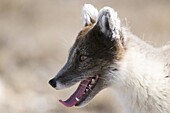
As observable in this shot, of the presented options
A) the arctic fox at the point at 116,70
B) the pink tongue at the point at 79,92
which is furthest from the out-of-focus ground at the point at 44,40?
the arctic fox at the point at 116,70

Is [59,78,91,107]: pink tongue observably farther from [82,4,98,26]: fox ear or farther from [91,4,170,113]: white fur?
[82,4,98,26]: fox ear

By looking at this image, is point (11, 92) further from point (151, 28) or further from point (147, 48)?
point (147, 48)

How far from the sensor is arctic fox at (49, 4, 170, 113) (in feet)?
28.0

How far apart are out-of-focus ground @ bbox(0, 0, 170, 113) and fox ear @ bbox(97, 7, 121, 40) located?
5.33 m

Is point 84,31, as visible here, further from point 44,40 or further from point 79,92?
point 44,40

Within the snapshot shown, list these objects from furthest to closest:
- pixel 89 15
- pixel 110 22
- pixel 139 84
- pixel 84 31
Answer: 1. pixel 89 15
2. pixel 84 31
3. pixel 139 84
4. pixel 110 22

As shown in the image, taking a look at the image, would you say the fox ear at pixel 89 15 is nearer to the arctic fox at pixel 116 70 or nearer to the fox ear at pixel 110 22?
the arctic fox at pixel 116 70

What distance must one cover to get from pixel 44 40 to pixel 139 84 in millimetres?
9837

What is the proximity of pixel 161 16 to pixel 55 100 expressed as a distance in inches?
178

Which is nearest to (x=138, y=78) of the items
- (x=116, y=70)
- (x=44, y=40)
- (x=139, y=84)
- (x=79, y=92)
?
(x=139, y=84)

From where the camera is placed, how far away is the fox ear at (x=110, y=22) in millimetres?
8430

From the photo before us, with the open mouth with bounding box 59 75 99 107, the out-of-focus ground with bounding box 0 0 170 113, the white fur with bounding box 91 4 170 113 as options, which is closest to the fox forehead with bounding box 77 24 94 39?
the white fur with bounding box 91 4 170 113

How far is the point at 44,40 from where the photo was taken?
18.2 m

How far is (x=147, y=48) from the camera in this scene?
879 cm
